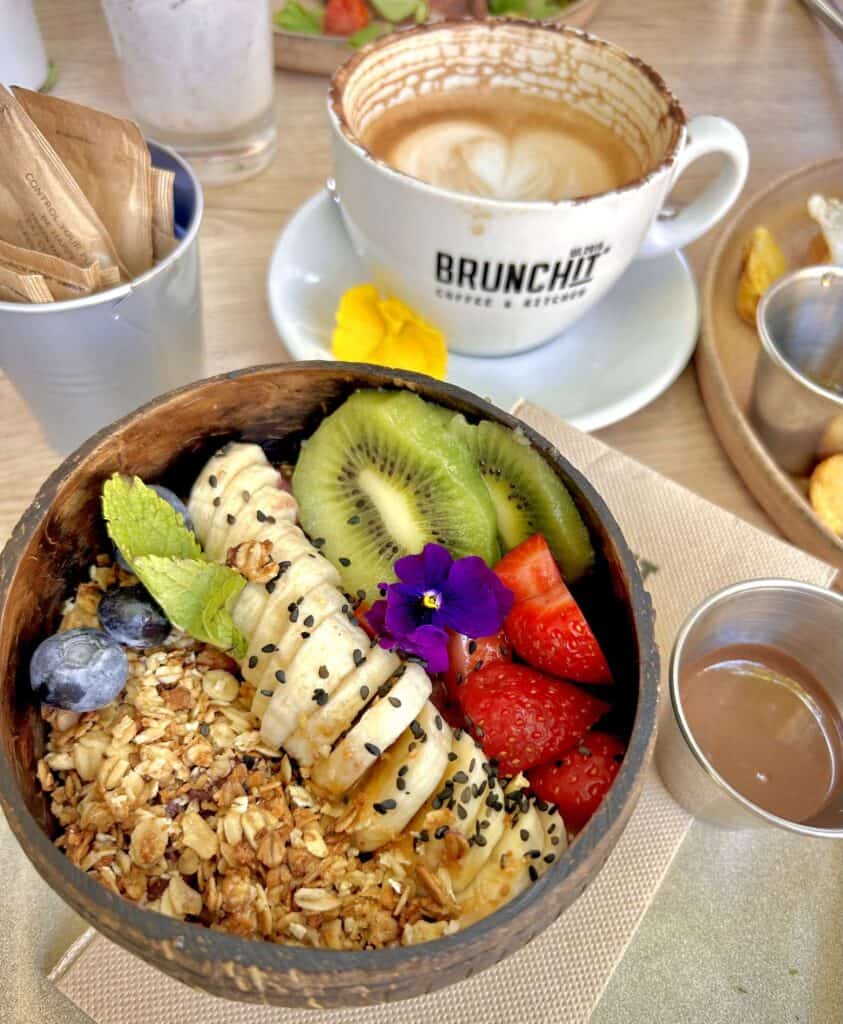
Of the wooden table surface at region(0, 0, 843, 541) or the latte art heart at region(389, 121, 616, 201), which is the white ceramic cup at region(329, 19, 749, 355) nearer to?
the latte art heart at region(389, 121, 616, 201)

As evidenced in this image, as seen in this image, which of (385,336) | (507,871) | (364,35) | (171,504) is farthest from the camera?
(364,35)

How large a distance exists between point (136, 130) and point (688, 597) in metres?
0.60

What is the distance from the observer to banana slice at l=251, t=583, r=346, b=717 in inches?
22.5

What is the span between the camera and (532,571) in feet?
1.97

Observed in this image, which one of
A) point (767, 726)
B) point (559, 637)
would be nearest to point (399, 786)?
point (559, 637)

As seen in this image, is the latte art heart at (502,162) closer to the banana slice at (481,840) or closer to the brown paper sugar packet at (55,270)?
the brown paper sugar packet at (55,270)

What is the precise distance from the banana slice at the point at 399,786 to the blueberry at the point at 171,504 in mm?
231

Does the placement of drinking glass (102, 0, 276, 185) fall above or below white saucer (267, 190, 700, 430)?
above

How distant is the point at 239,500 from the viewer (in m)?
0.64

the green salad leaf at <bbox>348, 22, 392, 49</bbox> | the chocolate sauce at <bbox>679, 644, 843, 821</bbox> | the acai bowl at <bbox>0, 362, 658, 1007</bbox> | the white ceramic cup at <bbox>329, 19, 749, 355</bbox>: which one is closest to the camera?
the acai bowl at <bbox>0, 362, 658, 1007</bbox>

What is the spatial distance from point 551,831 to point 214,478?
1.13 feet

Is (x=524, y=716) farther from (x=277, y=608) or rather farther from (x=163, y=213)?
(x=163, y=213)

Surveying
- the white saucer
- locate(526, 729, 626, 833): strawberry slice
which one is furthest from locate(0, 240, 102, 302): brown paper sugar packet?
locate(526, 729, 626, 833): strawberry slice

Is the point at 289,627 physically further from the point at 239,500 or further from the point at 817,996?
the point at 817,996
